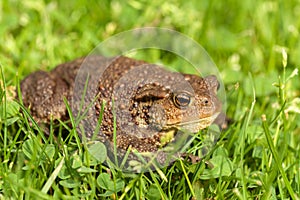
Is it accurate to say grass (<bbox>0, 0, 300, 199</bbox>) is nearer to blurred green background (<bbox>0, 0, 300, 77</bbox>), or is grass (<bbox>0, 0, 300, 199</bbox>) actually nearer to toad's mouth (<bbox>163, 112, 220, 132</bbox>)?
blurred green background (<bbox>0, 0, 300, 77</bbox>)

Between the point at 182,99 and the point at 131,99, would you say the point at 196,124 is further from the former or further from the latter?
the point at 131,99

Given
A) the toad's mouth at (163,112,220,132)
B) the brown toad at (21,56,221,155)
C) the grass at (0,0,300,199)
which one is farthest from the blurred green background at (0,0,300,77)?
the toad's mouth at (163,112,220,132)

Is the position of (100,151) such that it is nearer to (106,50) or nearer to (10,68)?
(10,68)

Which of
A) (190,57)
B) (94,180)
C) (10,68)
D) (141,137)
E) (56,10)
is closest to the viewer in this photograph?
(94,180)

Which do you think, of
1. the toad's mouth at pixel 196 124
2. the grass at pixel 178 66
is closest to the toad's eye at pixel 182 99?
the toad's mouth at pixel 196 124

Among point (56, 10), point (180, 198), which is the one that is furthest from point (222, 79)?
point (56, 10)

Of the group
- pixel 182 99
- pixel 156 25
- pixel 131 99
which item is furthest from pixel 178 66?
pixel 182 99

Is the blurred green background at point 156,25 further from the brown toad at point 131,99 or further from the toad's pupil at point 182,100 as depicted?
the toad's pupil at point 182,100
